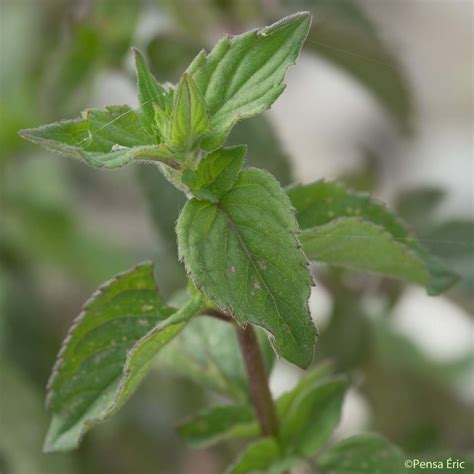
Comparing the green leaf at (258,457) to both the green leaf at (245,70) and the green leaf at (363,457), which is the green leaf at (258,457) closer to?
the green leaf at (363,457)

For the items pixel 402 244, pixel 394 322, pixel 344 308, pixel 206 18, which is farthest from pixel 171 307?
pixel 394 322

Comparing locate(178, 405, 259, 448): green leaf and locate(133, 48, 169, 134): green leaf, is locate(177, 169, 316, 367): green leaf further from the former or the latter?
locate(178, 405, 259, 448): green leaf

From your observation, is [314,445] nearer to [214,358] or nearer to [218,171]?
[214,358]

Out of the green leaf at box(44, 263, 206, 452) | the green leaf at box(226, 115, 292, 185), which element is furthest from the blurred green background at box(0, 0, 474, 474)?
the green leaf at box(44, 263, 206, 452)

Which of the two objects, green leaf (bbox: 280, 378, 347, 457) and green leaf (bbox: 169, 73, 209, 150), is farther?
green leaf (bbox: 280, 378, 347, 457)

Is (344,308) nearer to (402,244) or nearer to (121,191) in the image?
(402,244)

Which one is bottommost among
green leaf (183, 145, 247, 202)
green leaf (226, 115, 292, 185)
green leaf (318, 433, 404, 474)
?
green leaf (318, 433, 404, 474)
